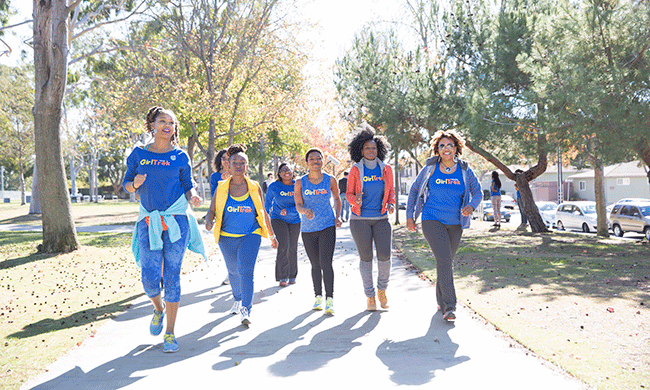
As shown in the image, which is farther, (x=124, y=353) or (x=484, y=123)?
(x=484, y=123)

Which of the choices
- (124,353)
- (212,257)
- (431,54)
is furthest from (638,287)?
→ (431,54)

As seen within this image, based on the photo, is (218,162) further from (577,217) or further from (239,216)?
(577,217)

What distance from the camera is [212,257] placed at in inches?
480

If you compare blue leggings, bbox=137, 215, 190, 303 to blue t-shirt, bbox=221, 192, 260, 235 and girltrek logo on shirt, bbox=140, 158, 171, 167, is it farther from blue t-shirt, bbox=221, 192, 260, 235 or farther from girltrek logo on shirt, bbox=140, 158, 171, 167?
blue t-shirt, bbox=221, 192, 260, 235

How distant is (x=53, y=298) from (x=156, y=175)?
3.56m

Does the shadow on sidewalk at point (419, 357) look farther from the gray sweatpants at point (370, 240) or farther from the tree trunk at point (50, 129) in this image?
the tree trunk at point (50, 129)

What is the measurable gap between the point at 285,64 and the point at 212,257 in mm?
11803

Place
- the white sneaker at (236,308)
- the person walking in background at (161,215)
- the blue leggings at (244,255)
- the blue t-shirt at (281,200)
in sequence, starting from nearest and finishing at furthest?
the person walking in background at (161,215)
the blue leggings at (244,255)
the white sneaker at (236,308)
the blue t-shirt at (281,200)

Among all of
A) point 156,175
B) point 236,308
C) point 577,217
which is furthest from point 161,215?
point 577,217

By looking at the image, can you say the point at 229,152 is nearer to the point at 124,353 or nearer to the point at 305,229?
the point at 305,229

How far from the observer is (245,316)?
562cm

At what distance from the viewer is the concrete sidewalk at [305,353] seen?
389 centimetres

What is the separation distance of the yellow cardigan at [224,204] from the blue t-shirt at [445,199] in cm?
176

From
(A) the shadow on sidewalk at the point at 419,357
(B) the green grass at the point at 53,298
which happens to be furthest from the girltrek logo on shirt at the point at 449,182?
(B) the green grass at the point at 53,298
